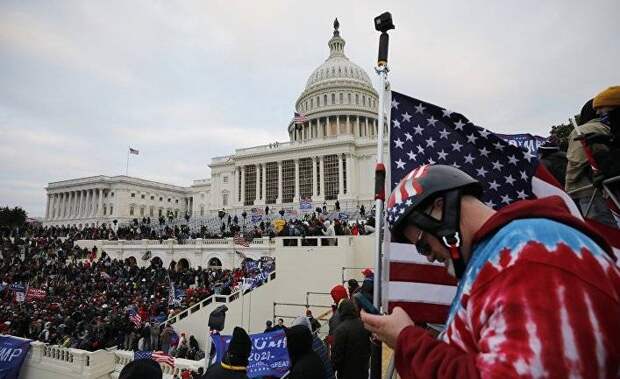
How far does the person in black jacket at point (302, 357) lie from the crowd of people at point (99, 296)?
12.4 m

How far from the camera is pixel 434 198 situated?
1691 mm

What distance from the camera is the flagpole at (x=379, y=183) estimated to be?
2.40 metres

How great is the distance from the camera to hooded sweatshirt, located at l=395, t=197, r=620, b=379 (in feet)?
3.32

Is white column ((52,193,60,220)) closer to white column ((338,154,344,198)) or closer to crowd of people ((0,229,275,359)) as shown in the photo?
crowd of people ((0,229,275,359))

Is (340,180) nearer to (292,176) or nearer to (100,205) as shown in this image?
(292,176)

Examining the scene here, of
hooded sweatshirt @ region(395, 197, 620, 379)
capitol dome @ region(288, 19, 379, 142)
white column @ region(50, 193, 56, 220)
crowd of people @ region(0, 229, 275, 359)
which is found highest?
capitol dome @ region(288, 19, 379, 142)

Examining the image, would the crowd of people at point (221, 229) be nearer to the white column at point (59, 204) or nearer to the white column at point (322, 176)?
the white column at point (322, 176)

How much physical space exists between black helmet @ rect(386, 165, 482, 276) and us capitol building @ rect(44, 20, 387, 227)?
40.7 meters

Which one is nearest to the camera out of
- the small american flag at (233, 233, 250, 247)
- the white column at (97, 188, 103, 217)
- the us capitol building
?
the small american flag at (233, 233, 250, 247)

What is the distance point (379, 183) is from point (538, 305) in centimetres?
175

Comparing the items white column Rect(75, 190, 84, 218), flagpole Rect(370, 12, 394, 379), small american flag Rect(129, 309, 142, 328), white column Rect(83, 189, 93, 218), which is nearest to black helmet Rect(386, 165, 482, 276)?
flagpole Rect(370, 12, 394, 379)

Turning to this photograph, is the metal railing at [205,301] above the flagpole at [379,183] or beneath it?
beneath

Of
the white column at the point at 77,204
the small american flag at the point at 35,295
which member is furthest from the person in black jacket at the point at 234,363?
the white column at the point at 77,204

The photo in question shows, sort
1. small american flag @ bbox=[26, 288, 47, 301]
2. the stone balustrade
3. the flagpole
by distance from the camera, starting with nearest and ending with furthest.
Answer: the flagpole
the stone balustrade
small american flag @ bbox=[26, 288, 47, 301]
